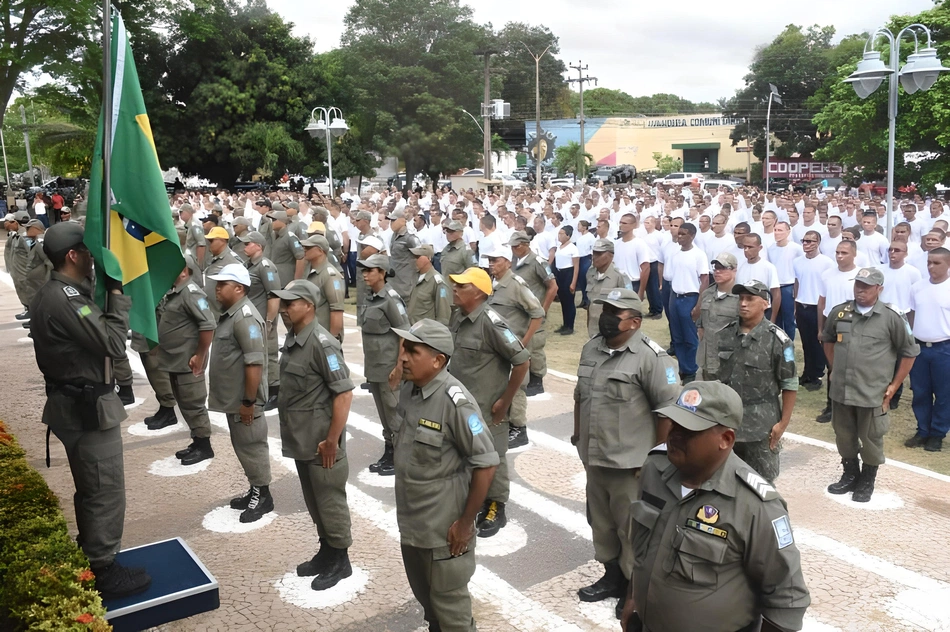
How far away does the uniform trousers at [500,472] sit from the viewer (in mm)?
5652

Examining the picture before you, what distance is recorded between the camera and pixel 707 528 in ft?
8.92

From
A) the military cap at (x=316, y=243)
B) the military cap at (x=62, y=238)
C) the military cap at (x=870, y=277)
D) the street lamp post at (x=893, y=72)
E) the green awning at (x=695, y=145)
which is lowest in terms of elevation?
the military cap at (x=870, y=277)

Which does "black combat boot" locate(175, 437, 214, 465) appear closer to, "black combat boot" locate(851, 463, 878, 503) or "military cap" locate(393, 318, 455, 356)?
"military cap" locate(393, 318, 455, 356)

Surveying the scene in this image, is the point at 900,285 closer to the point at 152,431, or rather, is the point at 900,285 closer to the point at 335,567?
the point at 335,567

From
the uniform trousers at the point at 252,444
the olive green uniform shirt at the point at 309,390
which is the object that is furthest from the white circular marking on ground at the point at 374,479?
the olive green uniform shirt at the point at 309,390

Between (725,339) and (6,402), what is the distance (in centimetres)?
848

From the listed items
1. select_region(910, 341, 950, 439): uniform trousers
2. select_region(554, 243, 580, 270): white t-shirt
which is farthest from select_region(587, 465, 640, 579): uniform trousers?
select_region(554, 243, 580, 270): white t-shirt

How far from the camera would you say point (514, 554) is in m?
5.47

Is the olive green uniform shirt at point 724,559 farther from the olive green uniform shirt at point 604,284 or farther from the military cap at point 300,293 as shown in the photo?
the olive green uniform shirt at point 604,284

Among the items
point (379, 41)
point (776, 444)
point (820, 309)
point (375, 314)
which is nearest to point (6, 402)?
point (375, 314)

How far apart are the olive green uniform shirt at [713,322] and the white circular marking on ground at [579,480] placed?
1352 mm

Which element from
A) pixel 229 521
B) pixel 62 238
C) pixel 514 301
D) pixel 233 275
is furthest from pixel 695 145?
pixel 62 238

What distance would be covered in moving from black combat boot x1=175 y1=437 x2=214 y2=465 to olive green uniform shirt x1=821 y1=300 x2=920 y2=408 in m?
5.54

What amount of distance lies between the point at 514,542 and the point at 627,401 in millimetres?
1646
